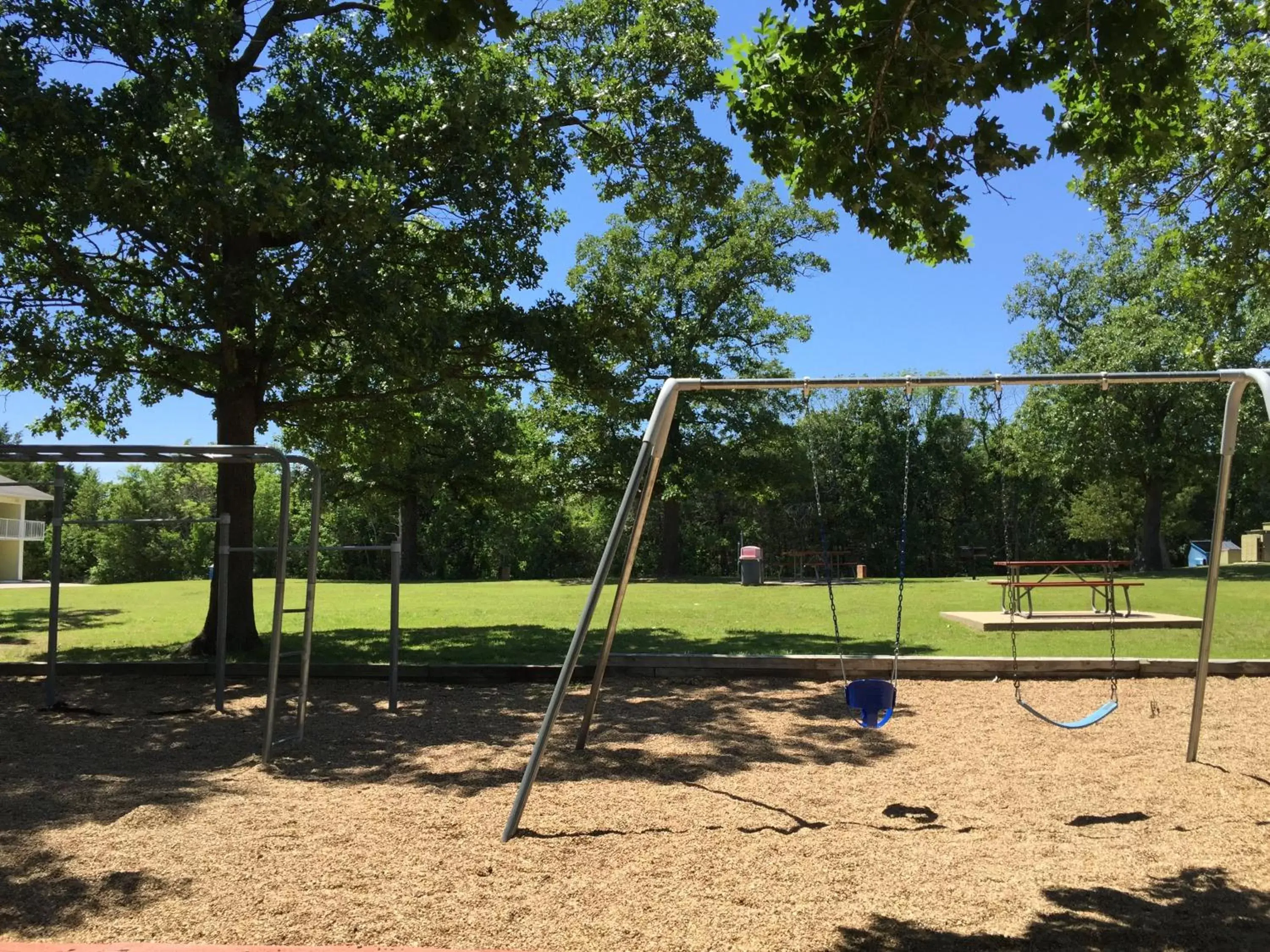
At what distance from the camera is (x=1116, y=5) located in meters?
5.18

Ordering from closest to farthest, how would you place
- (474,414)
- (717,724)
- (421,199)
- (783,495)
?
(717,724)
(421,199)
(474,414)
(783,495)

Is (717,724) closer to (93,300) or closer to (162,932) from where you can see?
(162,932)

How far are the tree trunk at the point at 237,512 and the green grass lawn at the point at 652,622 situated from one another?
838 millimetres

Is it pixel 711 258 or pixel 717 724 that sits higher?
pixel 711 258

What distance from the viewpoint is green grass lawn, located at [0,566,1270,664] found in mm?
11523

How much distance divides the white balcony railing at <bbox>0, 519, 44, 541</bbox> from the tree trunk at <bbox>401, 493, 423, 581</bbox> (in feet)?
44.0

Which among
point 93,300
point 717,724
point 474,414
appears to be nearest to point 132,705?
point 93,300

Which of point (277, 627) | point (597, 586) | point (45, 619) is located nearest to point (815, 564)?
point (45, 619)

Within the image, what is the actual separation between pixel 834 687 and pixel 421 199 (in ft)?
22.4

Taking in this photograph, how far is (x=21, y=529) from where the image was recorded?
3616cm

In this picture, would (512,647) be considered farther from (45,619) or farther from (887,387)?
(45,619)

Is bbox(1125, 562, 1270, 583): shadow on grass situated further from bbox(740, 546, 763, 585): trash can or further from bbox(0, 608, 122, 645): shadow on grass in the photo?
bbox(0, 608, 122, 645): shadow on grass

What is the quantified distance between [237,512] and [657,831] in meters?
8.26

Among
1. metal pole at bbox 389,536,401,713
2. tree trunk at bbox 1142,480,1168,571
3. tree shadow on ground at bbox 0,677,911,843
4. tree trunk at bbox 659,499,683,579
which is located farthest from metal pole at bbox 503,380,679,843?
tree trunk at bbox 1142,480,1168,571
